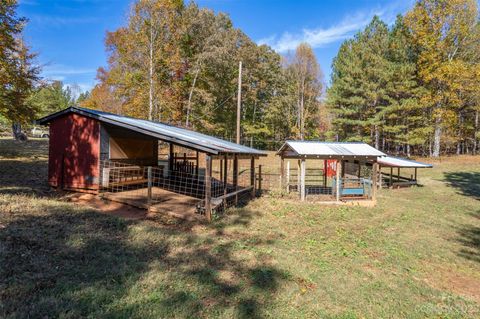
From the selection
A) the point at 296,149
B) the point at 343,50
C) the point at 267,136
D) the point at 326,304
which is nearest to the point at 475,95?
the point at 343,50

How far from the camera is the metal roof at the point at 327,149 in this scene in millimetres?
12945

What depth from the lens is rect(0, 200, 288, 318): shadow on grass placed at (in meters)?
3.89

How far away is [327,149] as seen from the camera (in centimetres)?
1366

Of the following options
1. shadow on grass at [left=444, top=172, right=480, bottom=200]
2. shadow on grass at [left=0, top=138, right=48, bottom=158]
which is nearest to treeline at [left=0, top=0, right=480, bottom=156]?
shadow on grass at [left=0, top=138, right=48, bottom=158]

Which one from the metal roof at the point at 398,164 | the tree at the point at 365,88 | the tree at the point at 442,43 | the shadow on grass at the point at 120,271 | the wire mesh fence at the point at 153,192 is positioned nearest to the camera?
the shadow on grass at the point at 120,271

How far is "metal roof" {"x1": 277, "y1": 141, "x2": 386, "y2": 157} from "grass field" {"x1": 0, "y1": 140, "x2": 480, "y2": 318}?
3.76m

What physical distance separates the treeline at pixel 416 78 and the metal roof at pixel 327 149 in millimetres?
17015

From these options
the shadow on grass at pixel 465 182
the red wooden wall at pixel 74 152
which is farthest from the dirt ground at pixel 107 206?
the shadow on grass at pixel 465 182

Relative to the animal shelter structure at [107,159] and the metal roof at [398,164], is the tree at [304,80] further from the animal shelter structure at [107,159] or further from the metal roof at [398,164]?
the animal shelter structure at [107,159]

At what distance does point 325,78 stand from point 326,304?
3744 cm

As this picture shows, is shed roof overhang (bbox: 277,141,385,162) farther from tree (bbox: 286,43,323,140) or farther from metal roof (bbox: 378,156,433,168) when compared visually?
tree (bbox: 286,43,323,140)

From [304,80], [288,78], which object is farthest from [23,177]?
[304,80]

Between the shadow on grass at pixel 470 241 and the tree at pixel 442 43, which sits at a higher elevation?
the tree at pixel 442 43

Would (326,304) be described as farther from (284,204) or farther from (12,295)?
(284,204)
